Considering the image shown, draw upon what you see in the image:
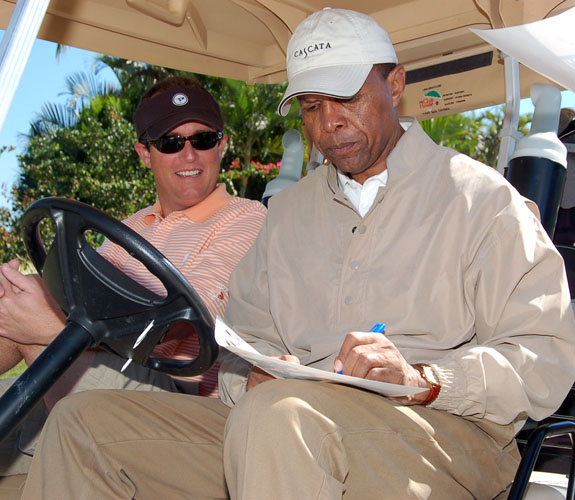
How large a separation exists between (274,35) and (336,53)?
2.43 ft

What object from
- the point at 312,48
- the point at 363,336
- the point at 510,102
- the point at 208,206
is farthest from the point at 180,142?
the point at 363,336

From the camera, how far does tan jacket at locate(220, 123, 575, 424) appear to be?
5.22 feet

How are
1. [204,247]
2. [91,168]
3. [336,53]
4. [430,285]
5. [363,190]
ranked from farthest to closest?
[91,168]
[204,247]
[363,190]
[336,53]
[430,285]

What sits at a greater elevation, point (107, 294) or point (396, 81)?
point (396, 81)

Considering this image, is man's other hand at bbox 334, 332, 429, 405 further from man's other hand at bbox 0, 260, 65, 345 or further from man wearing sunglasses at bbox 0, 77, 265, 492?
man's other hand at bbox 0, 260, 65, 345

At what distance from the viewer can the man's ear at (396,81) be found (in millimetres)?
2105

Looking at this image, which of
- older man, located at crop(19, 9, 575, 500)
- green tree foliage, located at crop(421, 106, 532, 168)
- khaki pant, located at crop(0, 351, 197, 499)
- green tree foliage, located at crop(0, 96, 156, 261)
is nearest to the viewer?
older man, located at crop(19, 9, 575, 500)

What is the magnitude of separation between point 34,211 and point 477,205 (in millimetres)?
1036

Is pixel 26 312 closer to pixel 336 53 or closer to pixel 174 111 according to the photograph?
pixel 174 111

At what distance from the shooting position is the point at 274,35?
267cm

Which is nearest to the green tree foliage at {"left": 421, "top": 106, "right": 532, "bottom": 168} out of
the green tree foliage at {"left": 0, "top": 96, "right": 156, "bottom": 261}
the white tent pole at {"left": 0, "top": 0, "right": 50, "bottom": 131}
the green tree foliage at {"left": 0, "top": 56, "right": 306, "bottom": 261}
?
the green tree foliage at {"left": 0, "top": 56, "right": 306, "bottom": 261}

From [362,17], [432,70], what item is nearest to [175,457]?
[362,17]

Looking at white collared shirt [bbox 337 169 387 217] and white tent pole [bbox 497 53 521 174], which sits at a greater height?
white tent pole [bbox 497 53 521 174]

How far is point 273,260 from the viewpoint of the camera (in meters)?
2.09
